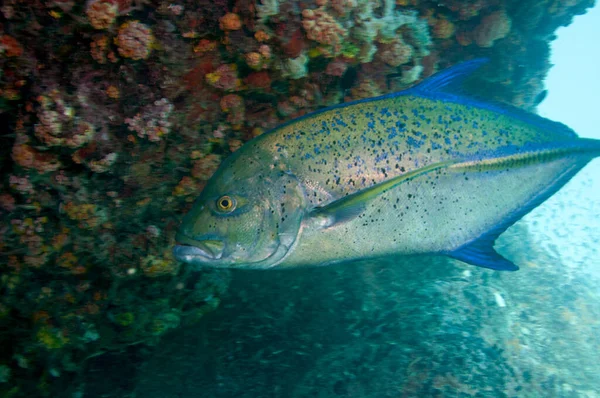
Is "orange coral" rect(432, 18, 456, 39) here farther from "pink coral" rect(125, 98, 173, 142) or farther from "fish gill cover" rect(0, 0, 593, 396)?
"pink coral" rect(125, 98, 173, 142)

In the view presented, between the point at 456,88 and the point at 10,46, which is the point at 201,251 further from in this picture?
the point at 456,88

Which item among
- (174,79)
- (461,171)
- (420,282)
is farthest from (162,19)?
(420,282)

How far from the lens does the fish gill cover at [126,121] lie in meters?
2.15

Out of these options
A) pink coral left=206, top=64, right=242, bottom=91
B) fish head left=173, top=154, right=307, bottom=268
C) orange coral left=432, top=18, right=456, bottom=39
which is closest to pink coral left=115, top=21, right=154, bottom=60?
pink coral left=206, top=64, right=242, bottom=91

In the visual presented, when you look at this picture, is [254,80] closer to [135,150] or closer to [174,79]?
[174,79]

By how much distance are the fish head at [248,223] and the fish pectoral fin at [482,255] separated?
3.64 ft

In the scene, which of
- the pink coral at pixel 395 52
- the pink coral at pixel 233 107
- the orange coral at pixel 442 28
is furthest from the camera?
the orange coral at pixel 442 28

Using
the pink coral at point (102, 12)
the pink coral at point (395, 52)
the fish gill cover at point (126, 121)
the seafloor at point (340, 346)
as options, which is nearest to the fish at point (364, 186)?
the fish gill cover at point (126, 121)

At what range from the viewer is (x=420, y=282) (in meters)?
4.99

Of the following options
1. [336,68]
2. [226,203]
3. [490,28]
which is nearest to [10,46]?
[226,203]

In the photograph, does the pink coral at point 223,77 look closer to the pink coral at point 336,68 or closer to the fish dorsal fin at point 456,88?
the pink coral at point 336,68

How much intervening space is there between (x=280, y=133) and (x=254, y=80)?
67 centimetres

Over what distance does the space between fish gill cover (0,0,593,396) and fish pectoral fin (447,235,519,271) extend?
4.82ft

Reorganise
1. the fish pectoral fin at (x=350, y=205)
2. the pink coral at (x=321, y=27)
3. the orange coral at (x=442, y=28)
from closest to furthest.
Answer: the fish pectoral fin at (x=350, y=205)
the pink coral at (x=321, y=27)
the orange coral at (x=442, y=28)
